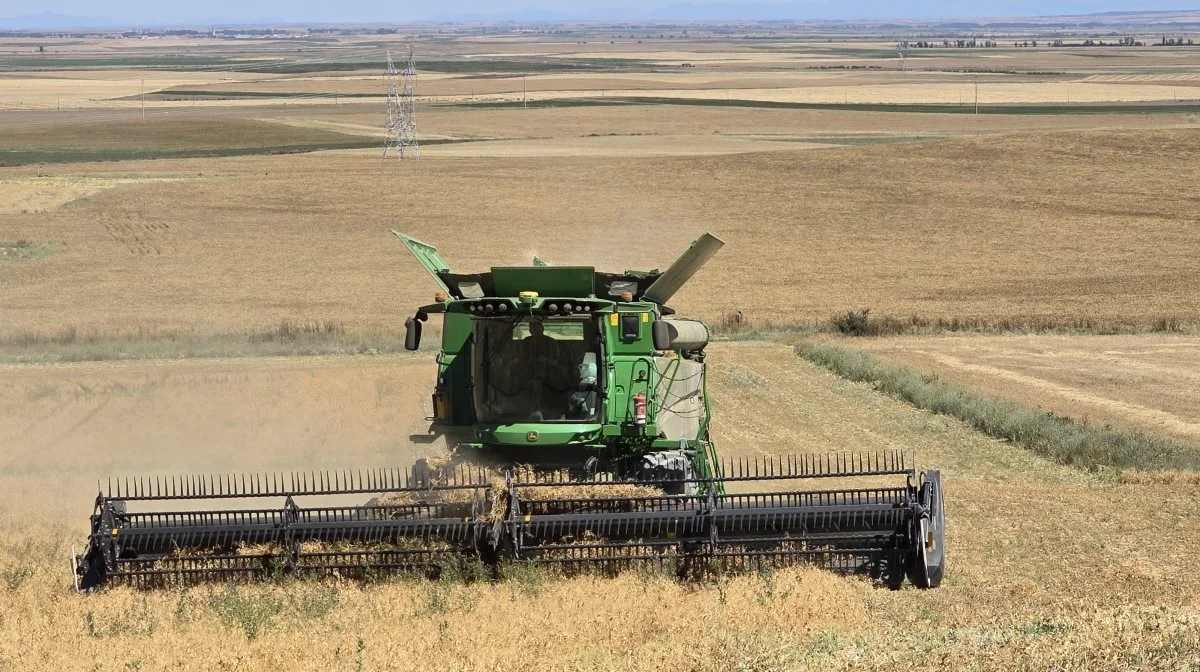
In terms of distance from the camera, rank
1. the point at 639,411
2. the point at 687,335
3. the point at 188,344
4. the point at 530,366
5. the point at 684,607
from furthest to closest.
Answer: the point at 188,344, the point at 687,335, the point at 530,366, the point at 639,411, the point at 684,607

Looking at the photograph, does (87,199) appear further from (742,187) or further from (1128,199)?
(1128,199)

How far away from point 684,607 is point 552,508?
140 cm

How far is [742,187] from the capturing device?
173 ft

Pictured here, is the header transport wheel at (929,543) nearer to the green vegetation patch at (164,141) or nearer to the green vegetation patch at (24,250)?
the green vegetation patch at (24,250)

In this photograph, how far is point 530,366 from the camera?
480 inches

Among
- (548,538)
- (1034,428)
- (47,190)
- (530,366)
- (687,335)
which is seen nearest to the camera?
(548,538)

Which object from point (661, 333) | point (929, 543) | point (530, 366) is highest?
point (661, 333)

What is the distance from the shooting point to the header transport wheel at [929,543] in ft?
36.2

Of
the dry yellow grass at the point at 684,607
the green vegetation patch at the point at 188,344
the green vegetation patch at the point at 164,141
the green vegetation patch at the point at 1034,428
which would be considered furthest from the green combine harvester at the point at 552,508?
the green vegetation patch at the point at 164,141

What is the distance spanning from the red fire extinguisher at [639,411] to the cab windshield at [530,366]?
0.38 metres

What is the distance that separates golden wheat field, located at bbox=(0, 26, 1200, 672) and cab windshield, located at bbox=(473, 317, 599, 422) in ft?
5.89

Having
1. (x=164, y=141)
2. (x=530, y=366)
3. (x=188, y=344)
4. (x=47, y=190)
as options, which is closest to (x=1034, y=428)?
(x=530, y=366)

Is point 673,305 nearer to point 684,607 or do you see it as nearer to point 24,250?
point 24,250

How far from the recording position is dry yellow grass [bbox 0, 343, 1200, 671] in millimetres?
9195
